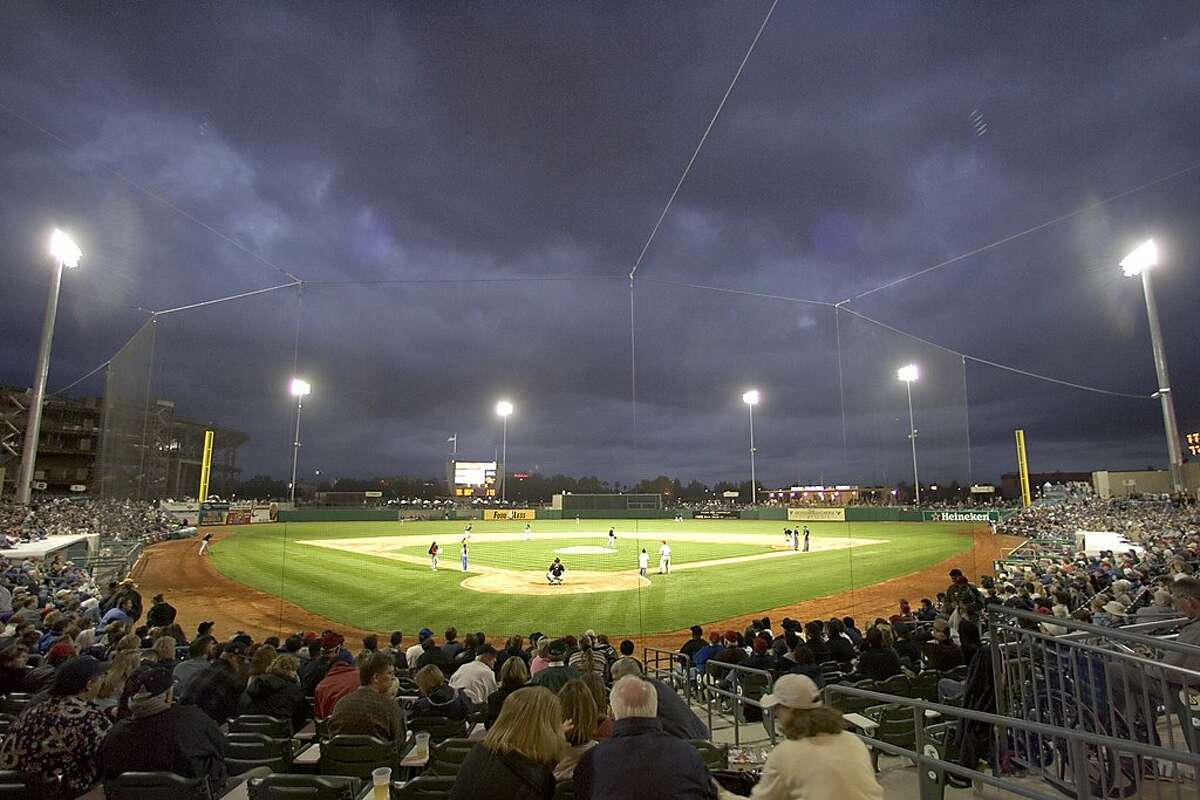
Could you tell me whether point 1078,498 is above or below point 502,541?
above

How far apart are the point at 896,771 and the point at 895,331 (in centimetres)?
1595

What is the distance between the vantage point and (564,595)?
853 inches

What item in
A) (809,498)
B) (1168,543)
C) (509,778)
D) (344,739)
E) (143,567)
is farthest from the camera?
(809,498)

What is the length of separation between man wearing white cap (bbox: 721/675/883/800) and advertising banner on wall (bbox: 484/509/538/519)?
2578 inches

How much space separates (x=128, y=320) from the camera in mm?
24391

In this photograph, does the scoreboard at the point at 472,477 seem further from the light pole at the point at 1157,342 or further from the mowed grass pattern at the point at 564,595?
the light pole at the point at 1157,342

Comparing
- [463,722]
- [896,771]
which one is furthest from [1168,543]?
[463,722]

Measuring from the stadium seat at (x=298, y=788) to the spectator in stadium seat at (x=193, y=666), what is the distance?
3.28m

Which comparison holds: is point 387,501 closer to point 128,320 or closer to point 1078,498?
point 128,320

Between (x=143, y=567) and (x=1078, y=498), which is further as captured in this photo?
(x=1078, y=498)

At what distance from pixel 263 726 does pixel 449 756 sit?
254 cm

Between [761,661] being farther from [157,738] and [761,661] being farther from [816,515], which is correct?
[816,515]

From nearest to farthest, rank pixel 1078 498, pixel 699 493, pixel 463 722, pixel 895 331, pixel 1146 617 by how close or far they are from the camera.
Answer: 1. pixel 463 722
2. pixel 1146 617
3. pixel 895 331
4. pixel 1078 498
5. pixel 699 493

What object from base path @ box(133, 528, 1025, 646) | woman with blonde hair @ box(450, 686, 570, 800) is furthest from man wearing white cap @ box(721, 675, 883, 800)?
base path @ box(133, 528, 1025, 646)
